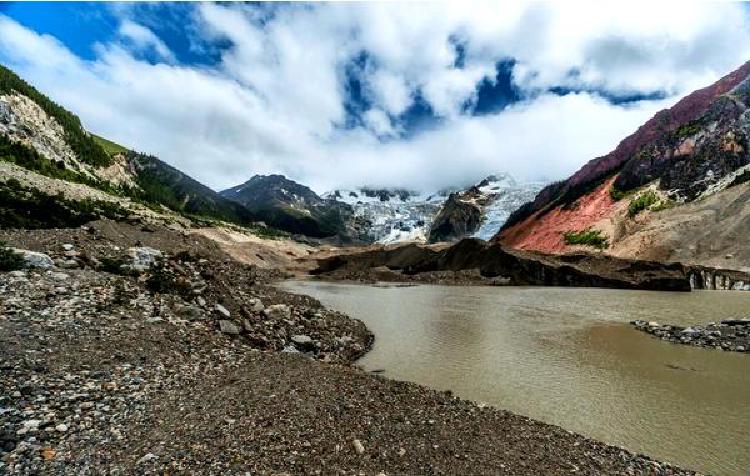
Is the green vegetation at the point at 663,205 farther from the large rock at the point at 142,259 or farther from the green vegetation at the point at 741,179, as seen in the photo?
the large rock at the point at 142,259

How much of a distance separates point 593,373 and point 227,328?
16512 millimetres

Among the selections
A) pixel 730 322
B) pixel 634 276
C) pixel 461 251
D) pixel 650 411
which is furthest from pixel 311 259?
pixel 650 411

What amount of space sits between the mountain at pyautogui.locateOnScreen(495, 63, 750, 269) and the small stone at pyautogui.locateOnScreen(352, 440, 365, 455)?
77.5 metres

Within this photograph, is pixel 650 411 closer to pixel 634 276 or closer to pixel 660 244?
pixel 634 276

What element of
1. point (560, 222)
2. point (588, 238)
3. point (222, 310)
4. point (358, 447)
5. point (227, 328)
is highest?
point (560, 222)

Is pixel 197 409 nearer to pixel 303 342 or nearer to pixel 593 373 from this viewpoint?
pixel 303 342

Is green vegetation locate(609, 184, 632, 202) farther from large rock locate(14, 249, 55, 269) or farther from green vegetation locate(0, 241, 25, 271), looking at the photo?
green vegetation locate(0, 241, 25, 271)

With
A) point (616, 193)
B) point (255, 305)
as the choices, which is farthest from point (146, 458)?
point (616, 193)

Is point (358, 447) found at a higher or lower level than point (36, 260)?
lower

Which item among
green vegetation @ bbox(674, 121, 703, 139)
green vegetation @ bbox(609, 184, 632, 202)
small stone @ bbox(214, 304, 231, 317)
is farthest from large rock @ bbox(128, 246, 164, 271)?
green vegetation @ bbox(674, 121, 703, 139)

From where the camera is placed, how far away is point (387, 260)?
12356 cm

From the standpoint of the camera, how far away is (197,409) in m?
10.9

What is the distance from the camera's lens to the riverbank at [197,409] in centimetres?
880

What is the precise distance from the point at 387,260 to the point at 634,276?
64.4 metres
